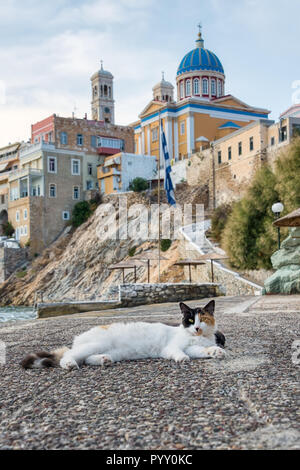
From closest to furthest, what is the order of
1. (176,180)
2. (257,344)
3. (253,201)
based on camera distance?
1. (257,344)
2. (253,201)
3. (176,180)

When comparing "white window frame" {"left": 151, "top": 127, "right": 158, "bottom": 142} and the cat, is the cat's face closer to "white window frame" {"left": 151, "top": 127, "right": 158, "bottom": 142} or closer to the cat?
the cat

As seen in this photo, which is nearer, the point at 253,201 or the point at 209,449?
the point at 209,449

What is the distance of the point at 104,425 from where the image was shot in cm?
259

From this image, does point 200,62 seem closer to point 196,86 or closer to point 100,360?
point 196,86

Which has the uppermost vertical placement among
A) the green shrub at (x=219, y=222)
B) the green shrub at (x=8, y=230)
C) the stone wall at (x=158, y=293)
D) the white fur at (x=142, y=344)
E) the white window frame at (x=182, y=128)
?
the white window frame at (x=182, y=128)

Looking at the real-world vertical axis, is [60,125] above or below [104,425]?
above

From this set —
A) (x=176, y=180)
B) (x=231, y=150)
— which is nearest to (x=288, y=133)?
(x=231, y=150)

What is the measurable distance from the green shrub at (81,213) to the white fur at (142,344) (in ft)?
136

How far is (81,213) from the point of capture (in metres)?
45.7

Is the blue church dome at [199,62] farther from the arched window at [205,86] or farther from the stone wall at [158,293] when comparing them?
the stone wall at [158,293]

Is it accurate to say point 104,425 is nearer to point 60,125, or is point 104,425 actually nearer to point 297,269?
point 297,269

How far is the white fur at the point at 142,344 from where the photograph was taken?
408 cm

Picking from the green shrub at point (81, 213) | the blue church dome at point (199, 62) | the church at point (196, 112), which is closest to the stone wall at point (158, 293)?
the church at point (196, 112)
